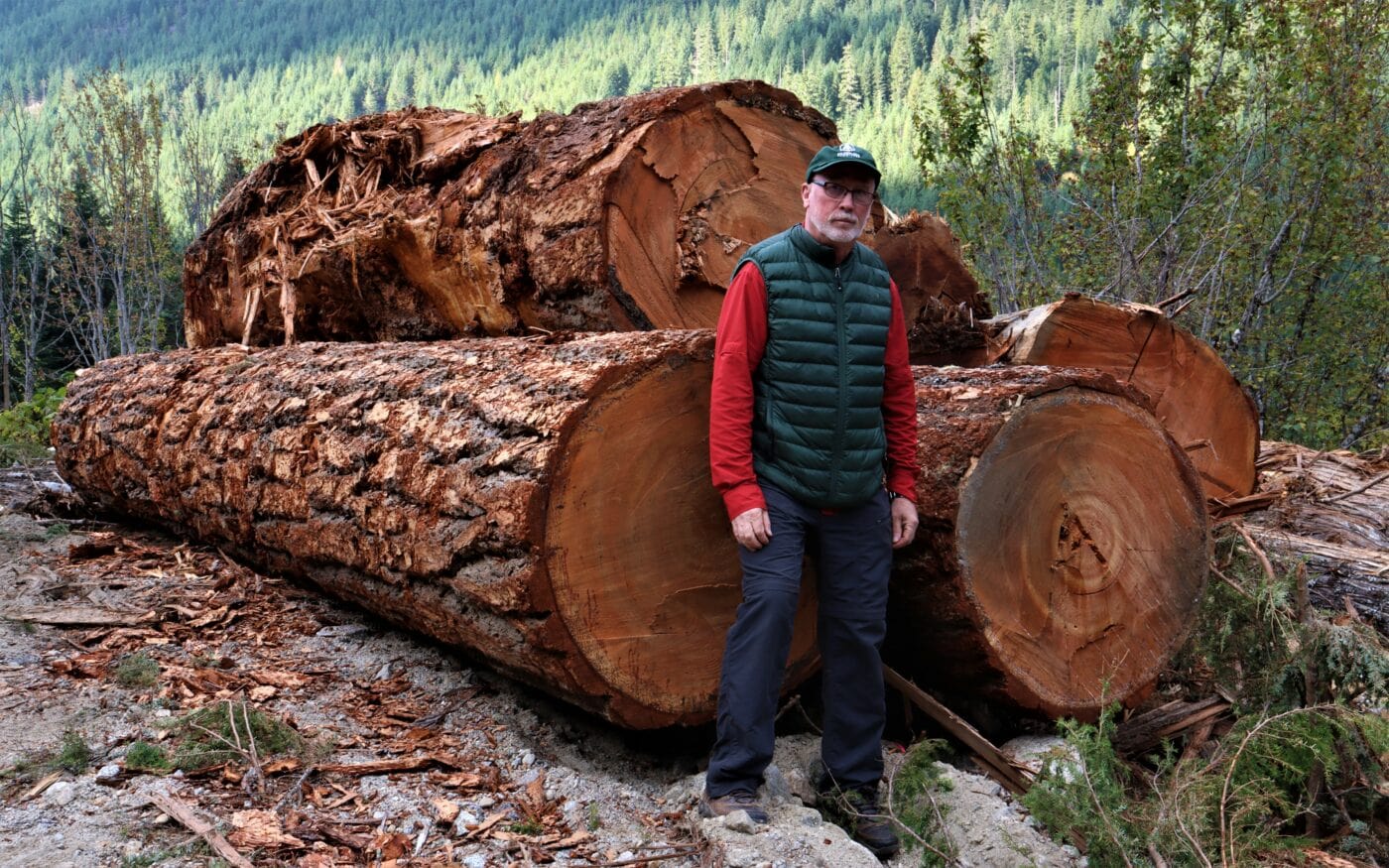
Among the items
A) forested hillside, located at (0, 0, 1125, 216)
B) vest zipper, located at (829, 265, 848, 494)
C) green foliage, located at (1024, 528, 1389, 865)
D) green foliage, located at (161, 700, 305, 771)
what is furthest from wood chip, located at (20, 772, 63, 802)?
forested hillside, located at (0, 0, 1125, 216)

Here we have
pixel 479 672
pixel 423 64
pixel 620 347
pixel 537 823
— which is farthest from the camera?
pixel 423 64

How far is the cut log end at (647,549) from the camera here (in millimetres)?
3113

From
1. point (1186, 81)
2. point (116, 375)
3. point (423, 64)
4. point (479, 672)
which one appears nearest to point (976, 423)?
point (479, 672)

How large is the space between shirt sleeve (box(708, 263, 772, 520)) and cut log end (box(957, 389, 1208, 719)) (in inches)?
33.7

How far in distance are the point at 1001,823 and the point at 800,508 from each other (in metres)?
1.14

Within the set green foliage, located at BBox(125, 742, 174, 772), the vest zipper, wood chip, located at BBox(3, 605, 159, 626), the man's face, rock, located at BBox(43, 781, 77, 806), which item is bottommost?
wood chip, located at BBox(3, 605, 159, 626)

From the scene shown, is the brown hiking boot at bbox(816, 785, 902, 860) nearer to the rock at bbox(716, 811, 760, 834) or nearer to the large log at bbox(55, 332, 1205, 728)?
the rock at bbox(716, 811, 760, 834)

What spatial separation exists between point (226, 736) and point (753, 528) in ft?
6.00

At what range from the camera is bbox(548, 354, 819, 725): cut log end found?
3.11 meters

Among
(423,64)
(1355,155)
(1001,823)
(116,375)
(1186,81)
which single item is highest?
(423,64)

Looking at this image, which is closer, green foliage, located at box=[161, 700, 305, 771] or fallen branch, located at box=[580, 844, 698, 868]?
fallen branch, located at box=[580, 844, 698, 868]

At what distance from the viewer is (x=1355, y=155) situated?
1023 cm

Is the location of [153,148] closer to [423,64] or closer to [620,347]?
[620,347]

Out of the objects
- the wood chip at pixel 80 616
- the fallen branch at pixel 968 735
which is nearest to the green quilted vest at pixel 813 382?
the fallen branch at pixel 968 735
